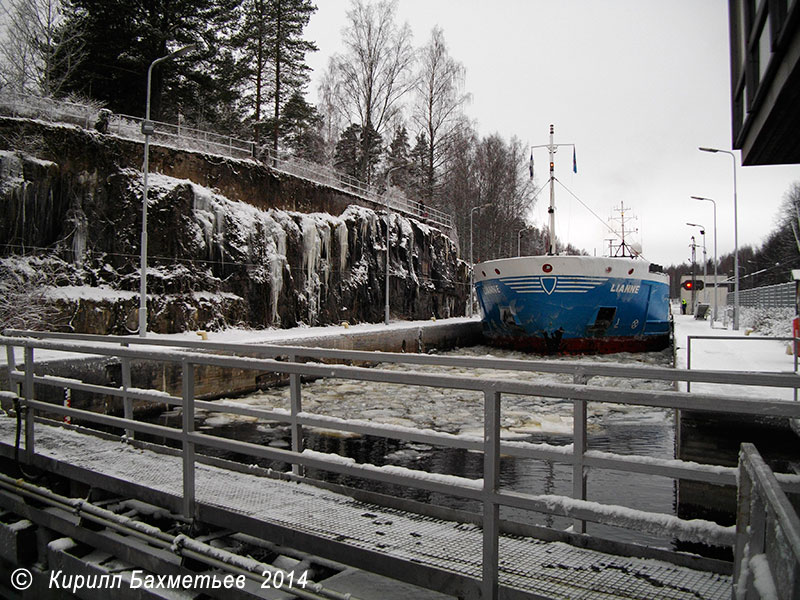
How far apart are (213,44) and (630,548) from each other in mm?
33572

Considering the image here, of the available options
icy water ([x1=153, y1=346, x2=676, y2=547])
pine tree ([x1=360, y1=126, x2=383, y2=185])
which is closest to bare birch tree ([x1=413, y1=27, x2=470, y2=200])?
Result: pine tree ([x1=360, y1=126, x2=383, y2=185])

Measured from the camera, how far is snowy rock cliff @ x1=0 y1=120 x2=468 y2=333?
16516mm

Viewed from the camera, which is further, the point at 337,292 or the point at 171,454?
the point at 337,292

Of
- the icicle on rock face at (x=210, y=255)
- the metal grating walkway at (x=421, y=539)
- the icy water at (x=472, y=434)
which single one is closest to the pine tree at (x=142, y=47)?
the icicle on rock face at (x=210, y=255)

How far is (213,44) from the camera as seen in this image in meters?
31.0

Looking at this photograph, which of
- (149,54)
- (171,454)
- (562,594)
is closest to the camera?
(562,594)

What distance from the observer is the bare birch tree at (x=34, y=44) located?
91.3ft

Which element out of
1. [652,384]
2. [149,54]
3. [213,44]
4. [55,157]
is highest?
[213,44]

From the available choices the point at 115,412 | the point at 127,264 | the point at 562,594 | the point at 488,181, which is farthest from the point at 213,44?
the point at 562,594

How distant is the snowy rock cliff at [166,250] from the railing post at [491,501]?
16461mm

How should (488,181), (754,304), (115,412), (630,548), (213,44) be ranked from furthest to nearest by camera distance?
(488,181) < (754,304) < (213,44) < (115,412) < (630,548)

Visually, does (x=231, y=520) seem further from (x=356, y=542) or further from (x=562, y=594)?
(x=562, y=594)

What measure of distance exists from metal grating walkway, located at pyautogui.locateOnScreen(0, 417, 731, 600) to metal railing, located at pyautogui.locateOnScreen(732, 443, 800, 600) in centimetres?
77

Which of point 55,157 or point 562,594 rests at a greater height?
point 55,157
